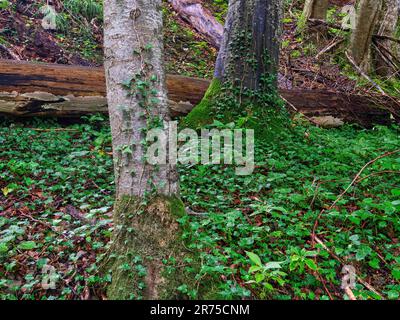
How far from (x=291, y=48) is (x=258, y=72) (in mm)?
5690

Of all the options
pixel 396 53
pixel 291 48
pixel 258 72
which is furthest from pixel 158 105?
pixel 396 53

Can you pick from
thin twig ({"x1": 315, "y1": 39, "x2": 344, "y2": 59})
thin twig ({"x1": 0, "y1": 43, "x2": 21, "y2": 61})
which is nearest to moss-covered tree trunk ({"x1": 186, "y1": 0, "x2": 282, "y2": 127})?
thin twig ({"x1": 0, "y1": 43, "x2": 21, "y2": 61})

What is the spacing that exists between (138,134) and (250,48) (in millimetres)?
3062

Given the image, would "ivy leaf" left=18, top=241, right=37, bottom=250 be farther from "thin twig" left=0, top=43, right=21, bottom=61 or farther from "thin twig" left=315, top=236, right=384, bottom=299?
"thin twig" left=0, top=43, right=21, bottom=61

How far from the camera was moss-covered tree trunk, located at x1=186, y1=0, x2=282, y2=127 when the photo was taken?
17.0 ft

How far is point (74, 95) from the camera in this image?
5.76m

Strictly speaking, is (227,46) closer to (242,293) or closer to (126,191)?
(126,191)

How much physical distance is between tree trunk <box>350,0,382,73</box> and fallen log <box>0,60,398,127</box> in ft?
10.5

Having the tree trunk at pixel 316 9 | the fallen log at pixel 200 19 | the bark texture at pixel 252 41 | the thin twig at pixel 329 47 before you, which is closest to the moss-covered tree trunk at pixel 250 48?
the bark texture at pixel 252 41

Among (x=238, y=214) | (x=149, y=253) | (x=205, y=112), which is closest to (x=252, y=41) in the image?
(x=205, y=112)

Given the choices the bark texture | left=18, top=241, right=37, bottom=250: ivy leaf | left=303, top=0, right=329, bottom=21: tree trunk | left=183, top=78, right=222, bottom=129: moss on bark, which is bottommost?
left=18, top=241, right=37, bottom=250: ivy leaf

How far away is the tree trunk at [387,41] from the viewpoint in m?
9.48

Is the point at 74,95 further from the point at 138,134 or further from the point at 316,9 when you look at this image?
the point at 316,9

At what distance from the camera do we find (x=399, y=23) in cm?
1062
